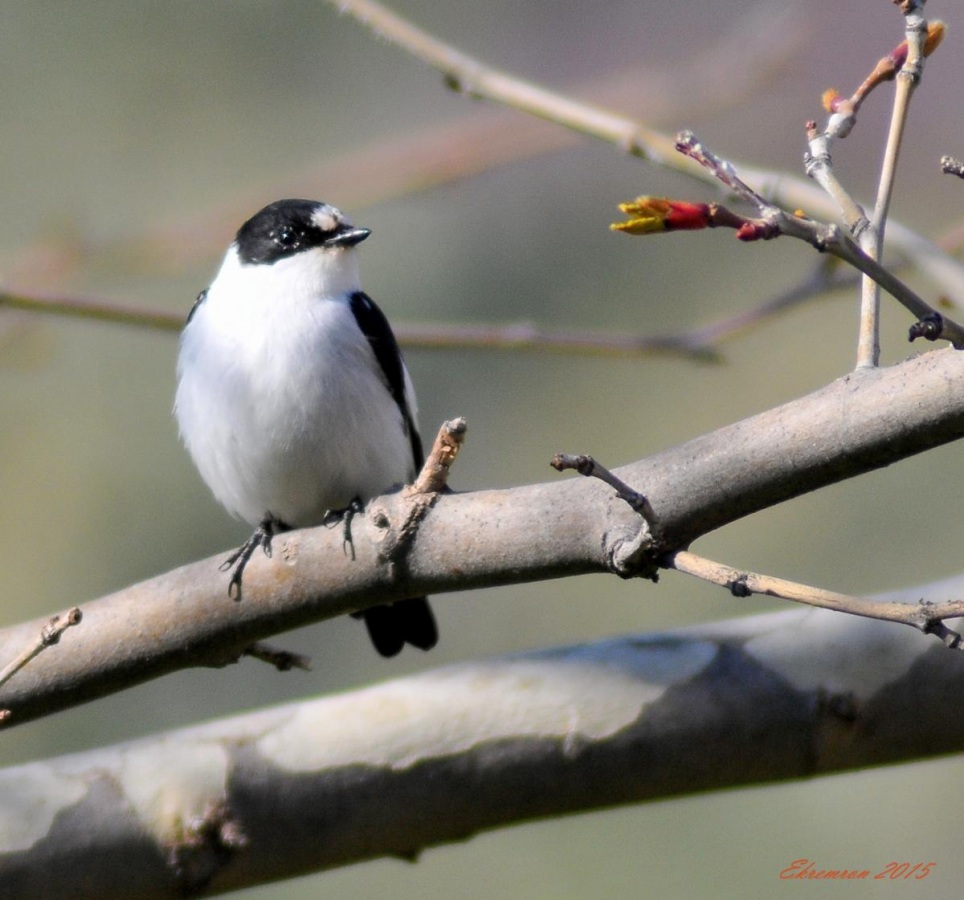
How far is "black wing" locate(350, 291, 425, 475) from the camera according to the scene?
4160 millimetres

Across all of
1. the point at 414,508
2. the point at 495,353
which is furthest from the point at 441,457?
the point at 495,353

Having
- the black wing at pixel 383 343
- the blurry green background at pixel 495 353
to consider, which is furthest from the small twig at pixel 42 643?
the blurry green background at pixel 495 353

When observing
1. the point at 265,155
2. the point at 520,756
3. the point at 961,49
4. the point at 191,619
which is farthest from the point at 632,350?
the point at 265,155

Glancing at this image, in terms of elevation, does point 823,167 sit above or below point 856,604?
above

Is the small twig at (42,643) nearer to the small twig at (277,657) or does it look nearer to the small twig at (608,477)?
the small twig at (277,657)

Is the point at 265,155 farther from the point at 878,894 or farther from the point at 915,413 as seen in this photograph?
the point at 915,413

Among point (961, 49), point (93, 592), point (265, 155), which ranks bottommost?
point (93, 592)

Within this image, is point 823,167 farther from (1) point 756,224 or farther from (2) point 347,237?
(2) point 347,237

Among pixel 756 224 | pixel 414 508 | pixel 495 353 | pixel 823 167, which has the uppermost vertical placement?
pixel 495 353

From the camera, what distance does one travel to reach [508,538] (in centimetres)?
222

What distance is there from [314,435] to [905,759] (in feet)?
6.44

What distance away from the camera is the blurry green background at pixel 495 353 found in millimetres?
6395

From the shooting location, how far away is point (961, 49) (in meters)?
7.29

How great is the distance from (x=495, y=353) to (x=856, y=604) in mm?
5234
